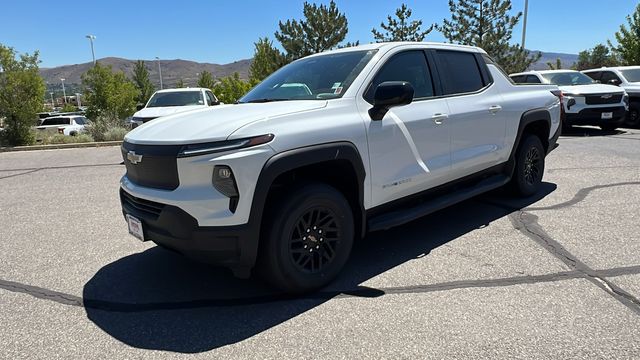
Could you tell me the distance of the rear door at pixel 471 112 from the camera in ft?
14.3

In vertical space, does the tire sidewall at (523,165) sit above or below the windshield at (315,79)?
below

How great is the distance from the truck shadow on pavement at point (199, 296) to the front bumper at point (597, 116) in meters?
9.54

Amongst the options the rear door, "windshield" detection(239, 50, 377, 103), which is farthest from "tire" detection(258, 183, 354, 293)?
the rear door

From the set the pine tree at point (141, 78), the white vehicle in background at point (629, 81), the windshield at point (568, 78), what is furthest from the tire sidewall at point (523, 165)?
the pine tree at point (141, 78)

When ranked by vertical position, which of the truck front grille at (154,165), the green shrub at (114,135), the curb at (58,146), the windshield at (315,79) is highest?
the windshield at (315,79)

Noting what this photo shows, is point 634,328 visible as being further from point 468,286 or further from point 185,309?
point 185,309

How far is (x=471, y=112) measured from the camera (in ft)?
14.7

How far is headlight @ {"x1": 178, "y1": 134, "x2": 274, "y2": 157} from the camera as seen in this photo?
9.17 ft

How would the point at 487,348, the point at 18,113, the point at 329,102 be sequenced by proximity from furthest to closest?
the point at 18,113, the point at 329,102, the point at 487,348

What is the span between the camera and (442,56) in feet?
14.8

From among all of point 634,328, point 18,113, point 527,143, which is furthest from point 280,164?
point 18,113

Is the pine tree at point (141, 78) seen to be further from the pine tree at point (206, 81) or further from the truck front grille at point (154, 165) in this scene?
the truck front grille at point (154, 165)

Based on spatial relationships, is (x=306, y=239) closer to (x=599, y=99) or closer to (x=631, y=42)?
(x=599, y=99)

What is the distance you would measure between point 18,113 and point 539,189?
14.8 m
